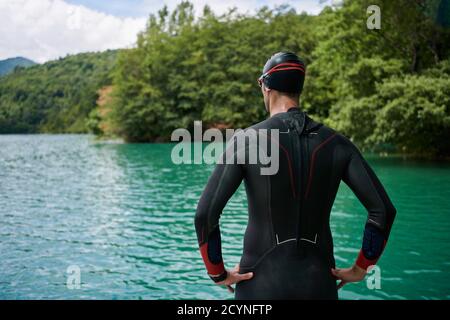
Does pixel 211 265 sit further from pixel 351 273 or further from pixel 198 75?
pixel 198 75

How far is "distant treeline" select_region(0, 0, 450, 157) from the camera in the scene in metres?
24.1

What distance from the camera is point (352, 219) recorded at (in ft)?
39.1

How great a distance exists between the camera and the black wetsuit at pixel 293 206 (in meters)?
2.38

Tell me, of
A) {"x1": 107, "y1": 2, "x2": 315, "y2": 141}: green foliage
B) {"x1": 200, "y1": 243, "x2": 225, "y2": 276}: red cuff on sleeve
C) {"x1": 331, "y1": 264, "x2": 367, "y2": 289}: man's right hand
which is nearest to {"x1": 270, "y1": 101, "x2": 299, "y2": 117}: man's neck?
{"x1": 200, "y1": 243, "x2": 225, "y2": 276}: red cuff on sleeve

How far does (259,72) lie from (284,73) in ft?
181

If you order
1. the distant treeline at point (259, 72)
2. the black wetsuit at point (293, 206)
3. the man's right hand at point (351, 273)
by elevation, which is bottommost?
the man's right hand at point (351, 273)

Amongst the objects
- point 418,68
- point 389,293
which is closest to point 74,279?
point 389,293

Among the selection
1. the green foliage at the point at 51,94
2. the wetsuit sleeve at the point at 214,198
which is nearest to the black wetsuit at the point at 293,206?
the wetsuit sleeve at the point at 214,198

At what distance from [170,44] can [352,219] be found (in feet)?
180

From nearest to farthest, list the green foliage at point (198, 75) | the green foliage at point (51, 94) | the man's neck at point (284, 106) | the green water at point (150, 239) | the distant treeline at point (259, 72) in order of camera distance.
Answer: the man's neck at point (284, 106), the green water at point (150, 239), the distant treeline at point (259, 72), the green foliage at point (198, 75), the green foliage at point (51, 94)

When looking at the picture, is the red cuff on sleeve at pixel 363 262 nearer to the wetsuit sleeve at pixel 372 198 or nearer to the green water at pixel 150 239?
the wetsuit sleeve at pixel 372 198

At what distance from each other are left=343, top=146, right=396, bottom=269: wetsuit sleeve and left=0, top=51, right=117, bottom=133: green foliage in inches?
4307

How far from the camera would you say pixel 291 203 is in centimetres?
240

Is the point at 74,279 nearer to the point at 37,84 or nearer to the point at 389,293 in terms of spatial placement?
the point at 389,293
